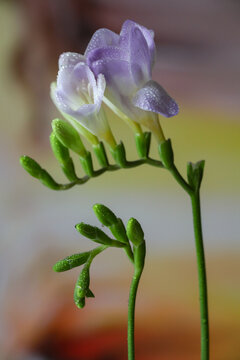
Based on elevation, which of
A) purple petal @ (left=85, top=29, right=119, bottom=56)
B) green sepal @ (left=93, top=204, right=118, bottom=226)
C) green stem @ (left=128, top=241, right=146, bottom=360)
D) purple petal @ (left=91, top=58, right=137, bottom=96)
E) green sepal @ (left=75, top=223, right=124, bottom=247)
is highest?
purple petal @ (left=85, top=29, right=119, bottom=56)

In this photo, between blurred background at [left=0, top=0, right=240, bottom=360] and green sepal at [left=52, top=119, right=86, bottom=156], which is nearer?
green sepal at [left=52, top=119, right=86, bottom=156]

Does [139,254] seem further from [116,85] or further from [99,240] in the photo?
[116,85]

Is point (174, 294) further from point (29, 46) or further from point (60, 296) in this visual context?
point (29, 46)

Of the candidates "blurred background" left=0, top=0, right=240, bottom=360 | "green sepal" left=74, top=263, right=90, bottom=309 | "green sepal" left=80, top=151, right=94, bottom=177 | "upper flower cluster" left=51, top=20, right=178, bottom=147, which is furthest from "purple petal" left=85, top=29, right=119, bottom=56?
"blurred background" left=0, top=0, right=240, bottom=360

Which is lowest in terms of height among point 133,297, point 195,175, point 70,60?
point 133,297

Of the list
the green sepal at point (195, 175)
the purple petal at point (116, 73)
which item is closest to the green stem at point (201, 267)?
the green sepal at point (195, 175)

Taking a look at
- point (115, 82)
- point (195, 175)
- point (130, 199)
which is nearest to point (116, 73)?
point (115, 82)

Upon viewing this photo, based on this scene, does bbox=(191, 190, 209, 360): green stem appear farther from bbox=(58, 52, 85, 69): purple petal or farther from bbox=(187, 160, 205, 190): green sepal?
bbox=(58, 52, 85, 69): purple petal
